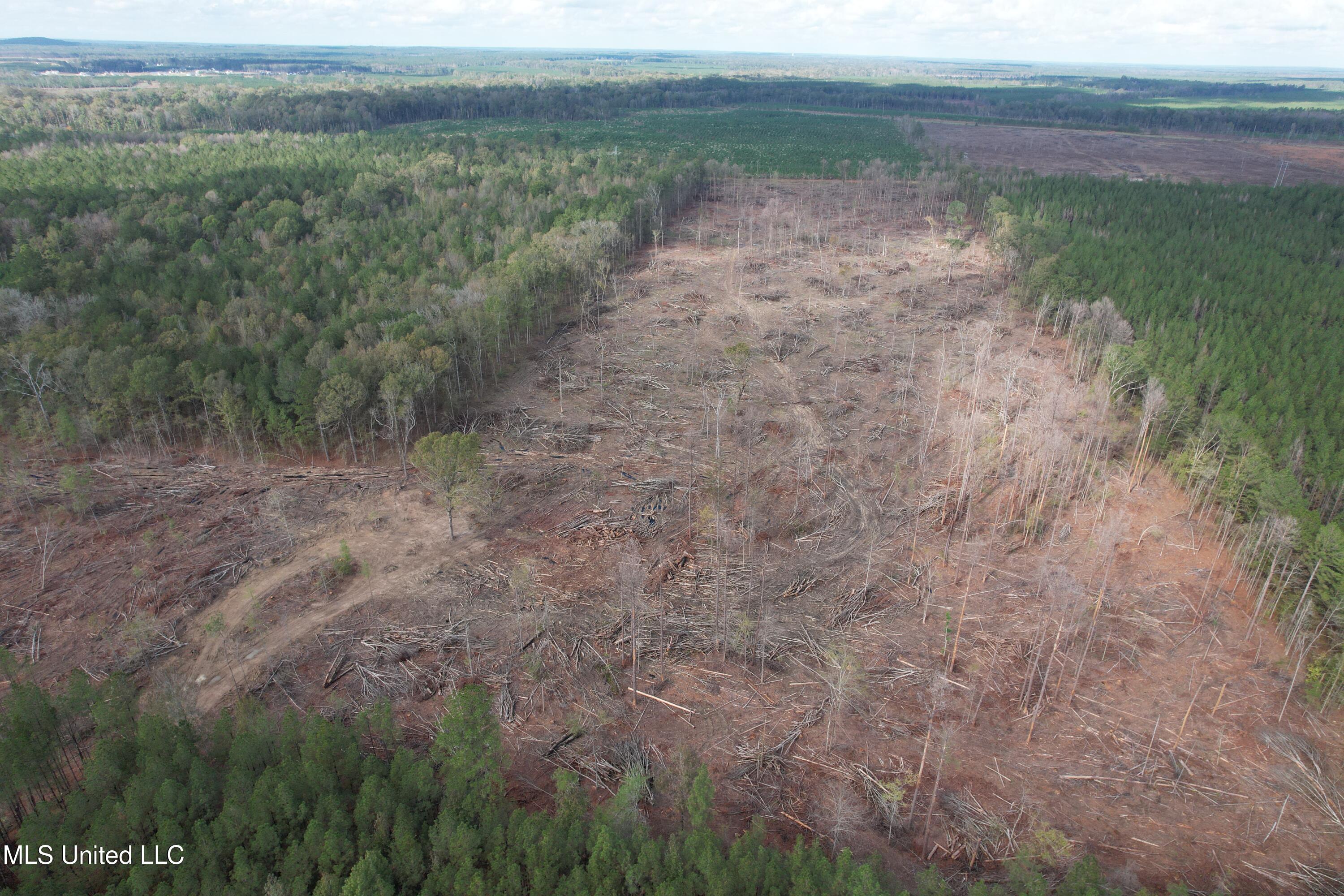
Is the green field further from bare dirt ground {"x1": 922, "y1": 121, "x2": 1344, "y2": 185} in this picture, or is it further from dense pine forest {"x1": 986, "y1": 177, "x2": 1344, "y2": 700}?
dense pine forest {"x1": 986, "y1": 177, "x2": 1344, "y2": 700}

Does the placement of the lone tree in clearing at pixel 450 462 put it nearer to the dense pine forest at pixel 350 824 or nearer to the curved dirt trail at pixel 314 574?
the curved dirt trail at pixel 314 574

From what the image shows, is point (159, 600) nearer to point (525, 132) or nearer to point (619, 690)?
point (619, 690)

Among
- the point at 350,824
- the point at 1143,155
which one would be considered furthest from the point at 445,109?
the point at 350,824

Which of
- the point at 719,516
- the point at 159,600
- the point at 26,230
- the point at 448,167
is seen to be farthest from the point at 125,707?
the point at 448,167

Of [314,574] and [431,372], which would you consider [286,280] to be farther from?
[314,574]

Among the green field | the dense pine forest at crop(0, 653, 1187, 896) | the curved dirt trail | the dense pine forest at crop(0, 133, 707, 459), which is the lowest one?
the curved dirt trail

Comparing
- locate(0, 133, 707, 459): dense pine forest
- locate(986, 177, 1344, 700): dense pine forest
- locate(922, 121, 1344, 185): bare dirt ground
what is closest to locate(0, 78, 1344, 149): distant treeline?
locate(922, 121, 1344, 185): bare dirt ground
